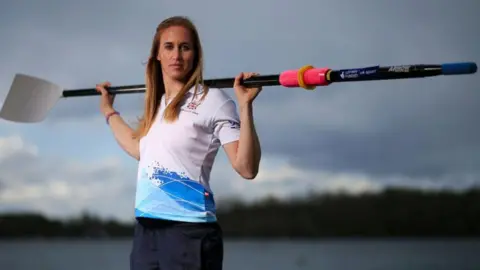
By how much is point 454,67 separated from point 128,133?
1356 millimetres

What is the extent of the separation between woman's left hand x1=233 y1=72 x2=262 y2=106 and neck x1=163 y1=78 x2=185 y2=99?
9.5 inches

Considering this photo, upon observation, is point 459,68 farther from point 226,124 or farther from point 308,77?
point 226,124

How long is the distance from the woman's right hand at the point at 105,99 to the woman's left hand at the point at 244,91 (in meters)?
0.82

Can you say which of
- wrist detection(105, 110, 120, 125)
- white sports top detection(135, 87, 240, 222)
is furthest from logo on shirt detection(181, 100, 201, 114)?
wrist detection(105, 110, 120, 125)

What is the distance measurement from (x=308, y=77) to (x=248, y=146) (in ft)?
1.16

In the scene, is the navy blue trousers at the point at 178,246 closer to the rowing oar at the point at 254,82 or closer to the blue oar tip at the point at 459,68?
the rowing oar at the point at 254,82

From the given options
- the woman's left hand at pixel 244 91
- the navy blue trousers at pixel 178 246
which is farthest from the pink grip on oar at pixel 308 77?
the navy blue trousers at pixel 178 246

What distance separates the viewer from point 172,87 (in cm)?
299

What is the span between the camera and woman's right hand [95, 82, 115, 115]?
348 cm

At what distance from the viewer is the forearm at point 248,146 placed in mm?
2709

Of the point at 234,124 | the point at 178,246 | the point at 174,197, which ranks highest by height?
the point at 234,124

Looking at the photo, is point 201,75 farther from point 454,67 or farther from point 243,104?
point 454,67

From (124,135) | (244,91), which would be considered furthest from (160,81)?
(244,91)

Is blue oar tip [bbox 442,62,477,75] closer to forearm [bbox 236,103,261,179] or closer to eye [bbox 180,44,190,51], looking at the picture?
forearm [bbox 236,103,261,179]
